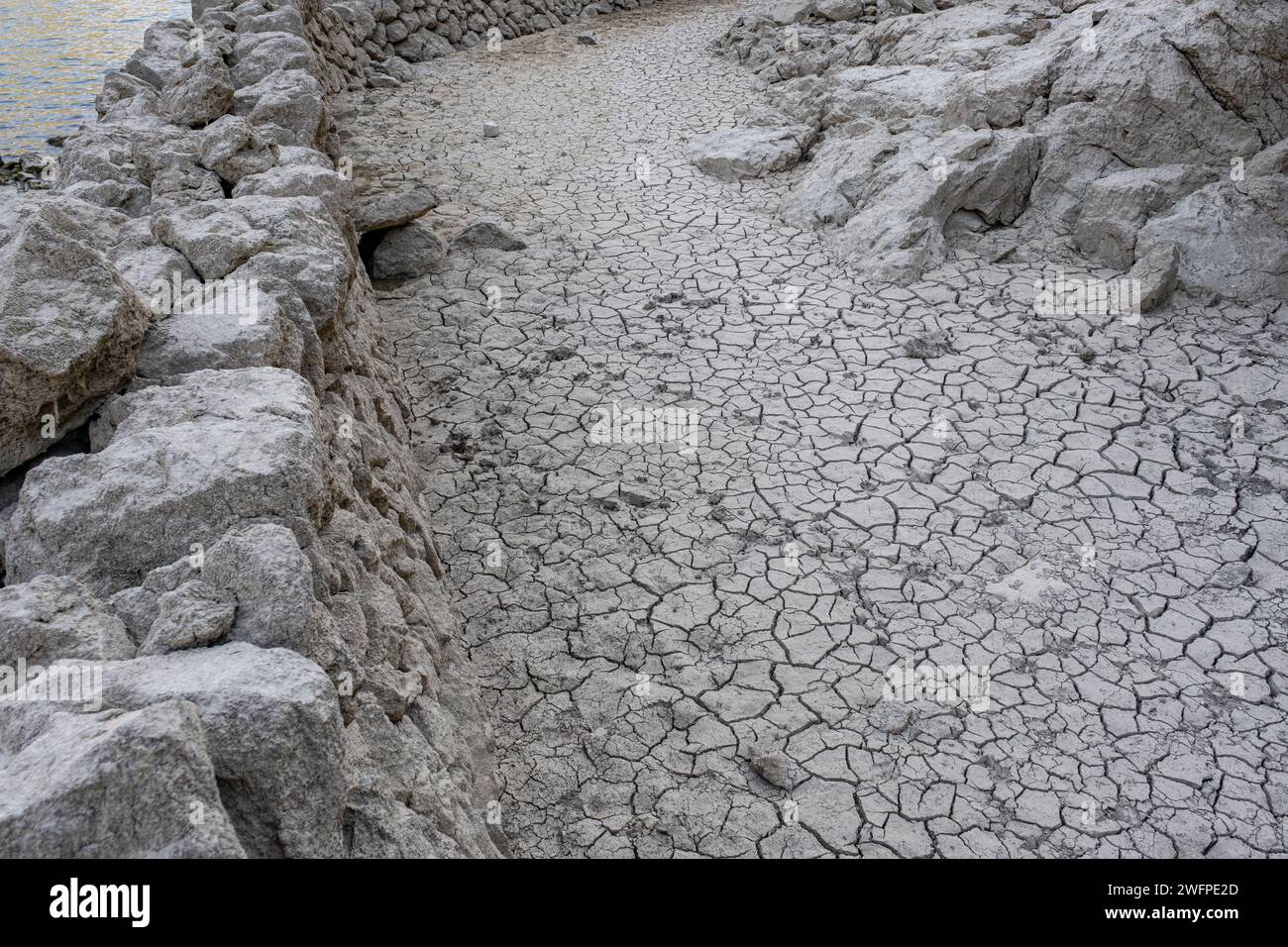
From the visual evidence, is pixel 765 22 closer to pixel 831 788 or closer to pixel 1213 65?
pixel 1213 65

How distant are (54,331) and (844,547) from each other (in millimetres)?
3133

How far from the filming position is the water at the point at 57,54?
724 cm

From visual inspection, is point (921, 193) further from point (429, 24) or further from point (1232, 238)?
point (429, 24)

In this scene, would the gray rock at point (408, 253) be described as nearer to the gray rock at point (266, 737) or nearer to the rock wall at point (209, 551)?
the rock wall at point (209, 551)

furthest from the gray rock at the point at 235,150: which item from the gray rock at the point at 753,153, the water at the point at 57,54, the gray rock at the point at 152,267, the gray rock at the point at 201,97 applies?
the gray rock at the point at 753,153

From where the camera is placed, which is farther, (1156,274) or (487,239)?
A: (487,239)

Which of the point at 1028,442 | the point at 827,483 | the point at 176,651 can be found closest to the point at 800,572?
the point at 827,483

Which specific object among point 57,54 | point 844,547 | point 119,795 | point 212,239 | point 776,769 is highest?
point 119,795

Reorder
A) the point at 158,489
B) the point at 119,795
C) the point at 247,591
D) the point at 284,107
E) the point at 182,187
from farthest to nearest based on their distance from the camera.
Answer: the point at 284,107, the point at 182,187, the point at 158,489, the point at 247,591, the point at 119,795

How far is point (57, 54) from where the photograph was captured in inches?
324

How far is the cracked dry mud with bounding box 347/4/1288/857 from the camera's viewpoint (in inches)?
132

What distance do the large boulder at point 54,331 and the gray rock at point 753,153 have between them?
6.27 m

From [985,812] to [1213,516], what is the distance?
2123 mm

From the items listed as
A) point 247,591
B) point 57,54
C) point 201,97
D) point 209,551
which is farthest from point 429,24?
point 247,591
